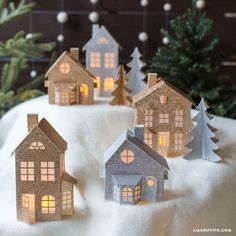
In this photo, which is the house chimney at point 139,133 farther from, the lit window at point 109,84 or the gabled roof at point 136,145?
the lit window at point 109,84

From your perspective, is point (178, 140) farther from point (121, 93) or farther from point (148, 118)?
point (121, 93)

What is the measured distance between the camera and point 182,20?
2.94 metres

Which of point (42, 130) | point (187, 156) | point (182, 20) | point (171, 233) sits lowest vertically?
point (171, 233)

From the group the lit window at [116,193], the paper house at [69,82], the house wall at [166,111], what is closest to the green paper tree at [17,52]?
the paper house at [69,82]

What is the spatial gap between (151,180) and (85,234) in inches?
10.5

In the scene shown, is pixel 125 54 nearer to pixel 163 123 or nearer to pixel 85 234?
pixel 163 123

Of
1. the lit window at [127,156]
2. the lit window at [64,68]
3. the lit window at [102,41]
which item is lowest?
the lit window at [127,156]

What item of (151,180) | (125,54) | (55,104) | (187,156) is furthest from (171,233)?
(125,54)

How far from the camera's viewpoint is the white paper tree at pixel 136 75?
2.62 m

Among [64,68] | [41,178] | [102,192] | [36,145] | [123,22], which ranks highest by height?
[123,22]

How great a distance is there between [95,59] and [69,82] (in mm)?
205

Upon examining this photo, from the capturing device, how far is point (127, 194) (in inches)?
72.9

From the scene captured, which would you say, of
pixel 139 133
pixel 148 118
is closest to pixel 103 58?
pixel 148 118

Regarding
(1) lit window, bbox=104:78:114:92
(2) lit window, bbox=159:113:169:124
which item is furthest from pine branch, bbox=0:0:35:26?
(2) lit window, bbox=159:113:169:124
